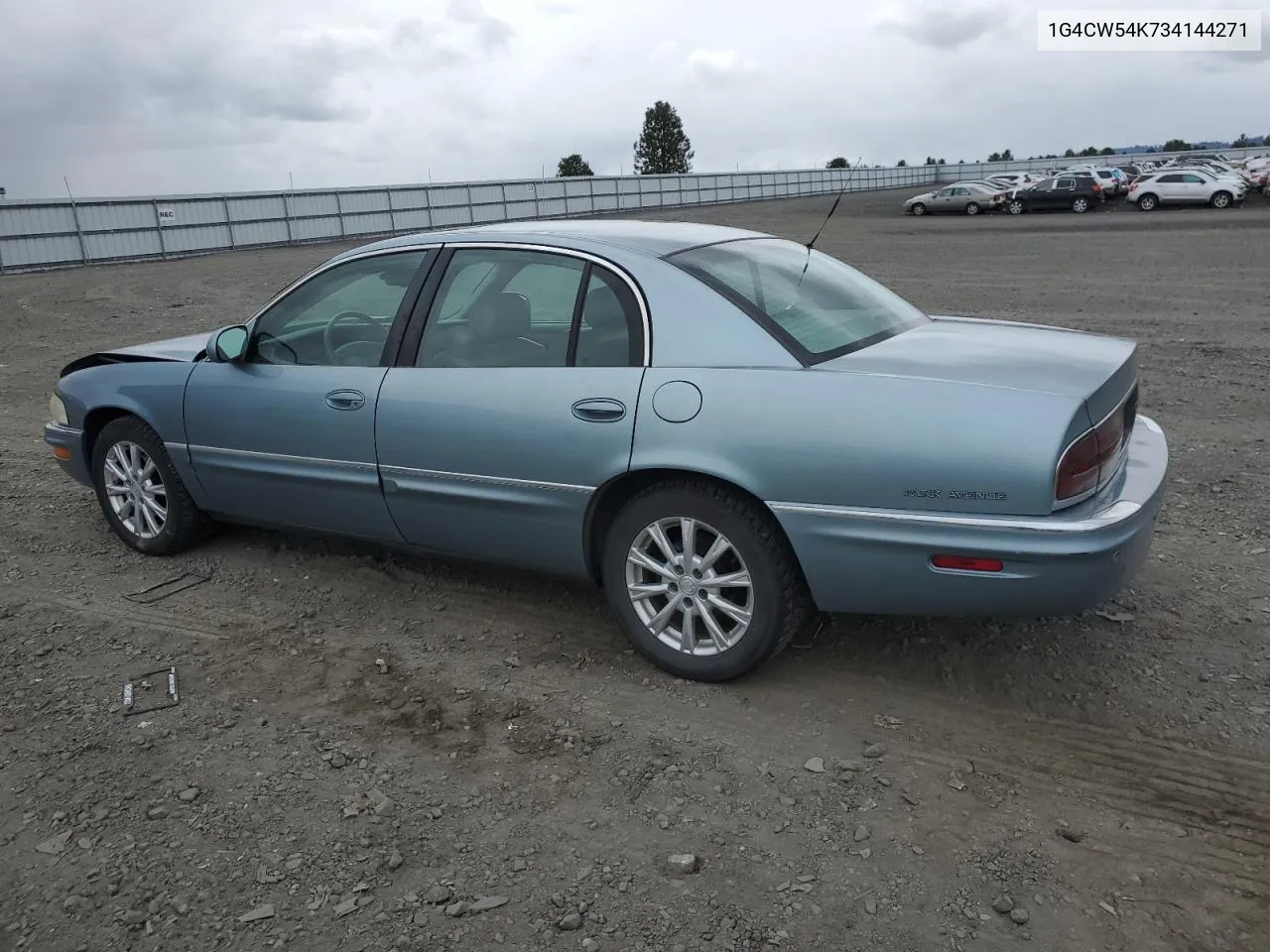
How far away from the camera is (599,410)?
354cm

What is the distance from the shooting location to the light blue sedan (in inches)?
120

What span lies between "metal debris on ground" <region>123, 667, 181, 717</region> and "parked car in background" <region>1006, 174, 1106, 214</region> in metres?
39.8

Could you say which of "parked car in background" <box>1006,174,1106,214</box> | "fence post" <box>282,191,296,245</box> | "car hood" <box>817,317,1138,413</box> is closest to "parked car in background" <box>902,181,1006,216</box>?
"parked car in background" <box>1006,174,1106,214</box>

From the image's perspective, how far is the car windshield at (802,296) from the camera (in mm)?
3512

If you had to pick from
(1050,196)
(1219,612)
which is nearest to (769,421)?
(1219,612)

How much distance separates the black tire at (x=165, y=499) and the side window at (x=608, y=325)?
7.87ft

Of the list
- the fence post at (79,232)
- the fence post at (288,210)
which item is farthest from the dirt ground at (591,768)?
the fence post at (288,210)

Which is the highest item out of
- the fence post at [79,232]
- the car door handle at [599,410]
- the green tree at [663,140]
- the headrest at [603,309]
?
the green tree at [663,140]

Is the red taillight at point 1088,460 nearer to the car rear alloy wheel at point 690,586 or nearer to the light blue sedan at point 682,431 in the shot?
the light blue sedan at point 682,431

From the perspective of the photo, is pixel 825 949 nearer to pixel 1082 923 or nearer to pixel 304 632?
pixel 1082 923

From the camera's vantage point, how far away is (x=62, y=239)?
93.8 feet

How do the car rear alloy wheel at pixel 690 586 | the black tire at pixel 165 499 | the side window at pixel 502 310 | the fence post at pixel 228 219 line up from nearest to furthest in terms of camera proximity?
the car rear alloy wheel at pixel 690 586 < the side window at pixel 502 310 < the black tire at pixel 165 499 < the fence post at pixel 228 219

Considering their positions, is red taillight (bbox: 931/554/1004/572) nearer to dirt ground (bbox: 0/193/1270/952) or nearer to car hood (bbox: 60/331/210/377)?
dirt ground (bbox: 0/193/1270/952)

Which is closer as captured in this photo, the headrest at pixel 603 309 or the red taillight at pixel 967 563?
the red taillight at pixel 967 563
